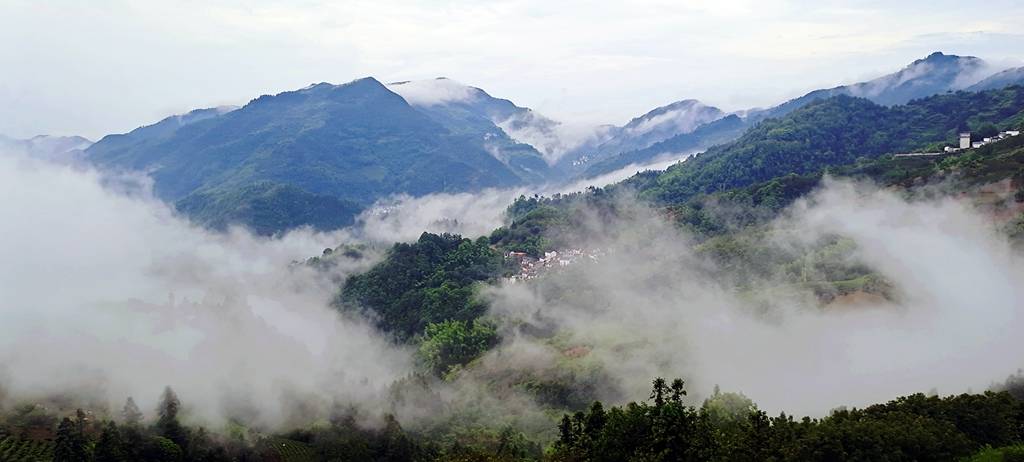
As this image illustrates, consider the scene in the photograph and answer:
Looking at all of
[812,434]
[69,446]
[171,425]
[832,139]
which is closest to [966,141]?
[832,139]

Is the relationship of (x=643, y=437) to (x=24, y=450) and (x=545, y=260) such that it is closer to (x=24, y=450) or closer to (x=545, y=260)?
(x=24, y=450)

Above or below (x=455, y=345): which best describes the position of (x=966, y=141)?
above

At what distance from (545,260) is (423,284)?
2043 cm

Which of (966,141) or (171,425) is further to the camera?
(966,141)

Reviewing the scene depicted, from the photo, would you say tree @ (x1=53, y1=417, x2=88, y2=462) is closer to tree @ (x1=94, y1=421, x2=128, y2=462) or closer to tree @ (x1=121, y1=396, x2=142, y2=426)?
tree @ (x1=94, y1=421, x2=128, y2=462)

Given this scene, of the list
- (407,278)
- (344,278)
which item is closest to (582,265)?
(407,278)

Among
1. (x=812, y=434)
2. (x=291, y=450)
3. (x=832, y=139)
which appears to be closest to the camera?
(x=812, y=434)

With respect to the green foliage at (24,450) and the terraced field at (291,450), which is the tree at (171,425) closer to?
the terraced field at (291,450)

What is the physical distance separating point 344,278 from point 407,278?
17159 mm

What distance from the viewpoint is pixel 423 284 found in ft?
359

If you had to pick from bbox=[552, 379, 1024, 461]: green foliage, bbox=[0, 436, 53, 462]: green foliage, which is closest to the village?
bbox=[0, 436, 53, 462]: green foliage

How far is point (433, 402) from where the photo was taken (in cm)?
7319

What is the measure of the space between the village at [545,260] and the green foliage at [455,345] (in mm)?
18845

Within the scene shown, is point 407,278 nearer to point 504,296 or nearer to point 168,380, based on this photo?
point 504,296
